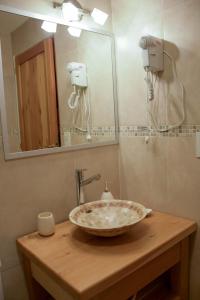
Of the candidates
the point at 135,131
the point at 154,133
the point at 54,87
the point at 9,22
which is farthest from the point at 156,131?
the point at 9,22

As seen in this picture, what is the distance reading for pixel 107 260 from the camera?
928 millimetres

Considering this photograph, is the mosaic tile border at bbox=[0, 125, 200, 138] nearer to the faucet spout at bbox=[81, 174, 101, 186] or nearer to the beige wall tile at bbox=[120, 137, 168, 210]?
the beige wall tile at bbox=[120, 137, 168, 210]

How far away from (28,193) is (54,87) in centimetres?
60

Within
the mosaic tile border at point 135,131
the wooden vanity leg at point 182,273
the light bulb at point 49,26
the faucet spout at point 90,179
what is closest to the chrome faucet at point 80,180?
the faucet spout at point 90,179

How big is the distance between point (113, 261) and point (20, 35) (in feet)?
3.66

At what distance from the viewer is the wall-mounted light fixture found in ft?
4.15

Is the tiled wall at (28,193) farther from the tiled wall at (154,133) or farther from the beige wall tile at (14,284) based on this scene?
the tiled wall at (154,133)

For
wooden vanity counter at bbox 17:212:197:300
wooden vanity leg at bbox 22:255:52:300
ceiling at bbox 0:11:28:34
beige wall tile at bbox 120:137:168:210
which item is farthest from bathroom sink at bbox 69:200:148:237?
ceiling at bbox 0:11:28:34

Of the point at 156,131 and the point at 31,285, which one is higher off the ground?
the point at 156,131

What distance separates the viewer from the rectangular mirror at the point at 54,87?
1.14 m

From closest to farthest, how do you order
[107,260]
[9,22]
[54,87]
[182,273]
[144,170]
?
[107,260] → [9,22] → [182,273] → [54,87] → [144,170]

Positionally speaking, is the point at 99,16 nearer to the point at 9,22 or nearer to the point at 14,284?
the point at 9,22

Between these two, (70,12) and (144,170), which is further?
(144,170)

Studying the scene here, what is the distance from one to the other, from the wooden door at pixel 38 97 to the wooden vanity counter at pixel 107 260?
0.48 meters
